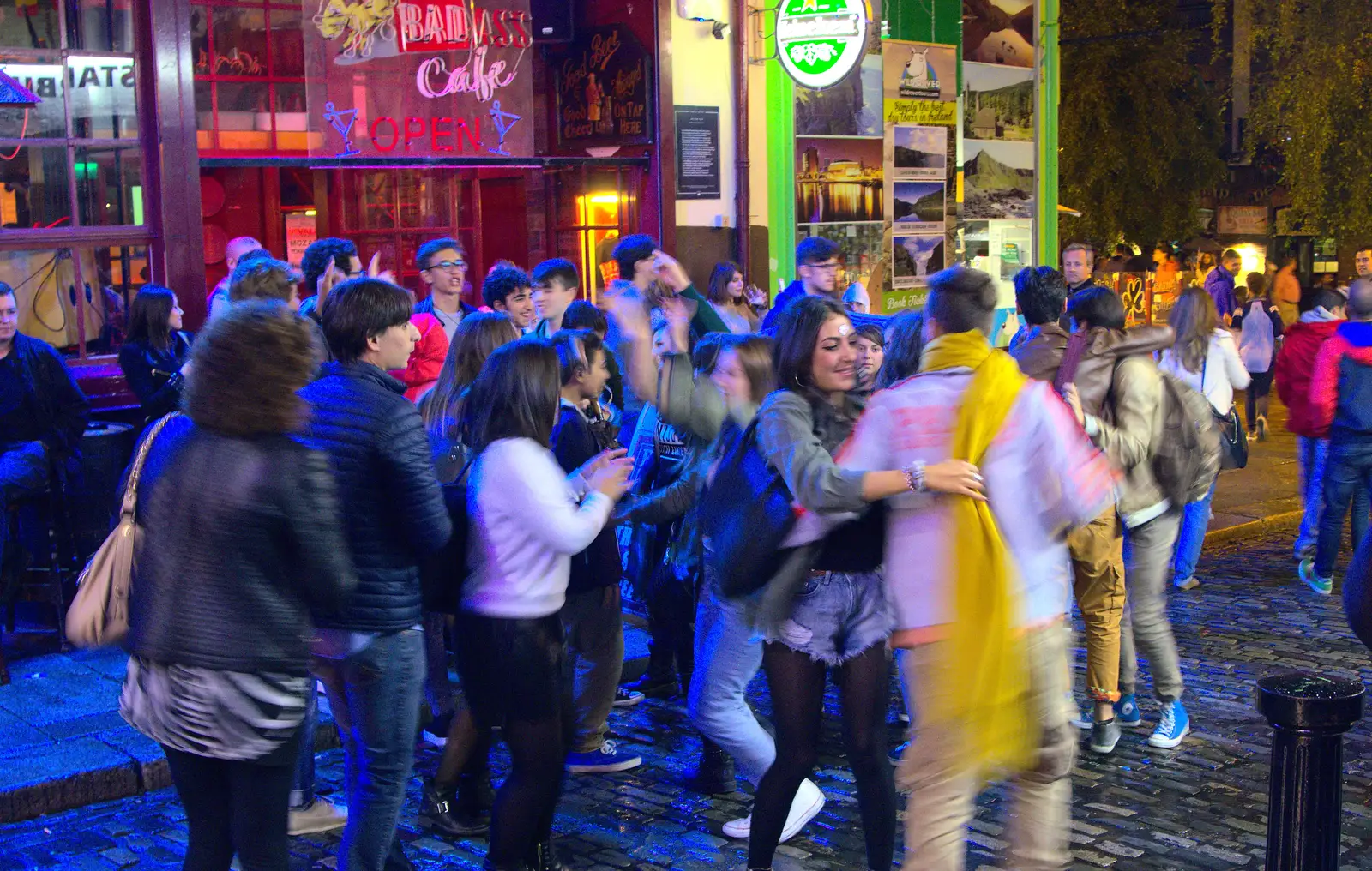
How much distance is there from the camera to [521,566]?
4.34 meters

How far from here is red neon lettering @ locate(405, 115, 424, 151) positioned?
10375 mm

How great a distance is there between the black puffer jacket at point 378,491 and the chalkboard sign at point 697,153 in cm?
814

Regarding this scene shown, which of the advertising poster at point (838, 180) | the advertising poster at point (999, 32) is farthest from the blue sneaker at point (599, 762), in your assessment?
the advertising poster at point (999, 32)

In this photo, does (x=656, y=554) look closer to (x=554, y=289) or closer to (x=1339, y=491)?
(x=554, y=289)

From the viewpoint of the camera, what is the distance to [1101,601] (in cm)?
600

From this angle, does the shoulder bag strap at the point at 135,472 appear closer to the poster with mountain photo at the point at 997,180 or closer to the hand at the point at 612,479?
the hand at the point at 612,479

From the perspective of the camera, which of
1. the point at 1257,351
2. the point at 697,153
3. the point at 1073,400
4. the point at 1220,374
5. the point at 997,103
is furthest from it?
the point at 1257,351

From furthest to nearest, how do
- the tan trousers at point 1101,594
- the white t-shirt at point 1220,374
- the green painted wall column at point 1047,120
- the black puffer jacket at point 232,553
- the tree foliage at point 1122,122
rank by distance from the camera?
the tree foliage at point 1122,122, the green painted wall column at point 1047,120, the white t-shirt at point 1220,374, the tan trousers at point 1101,594, the black puffer jacket at point 232,553

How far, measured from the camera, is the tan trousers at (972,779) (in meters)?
3.75

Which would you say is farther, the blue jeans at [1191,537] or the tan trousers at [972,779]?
the blue jeans at [1191,537]

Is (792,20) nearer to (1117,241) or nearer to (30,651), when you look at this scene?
(30,651)

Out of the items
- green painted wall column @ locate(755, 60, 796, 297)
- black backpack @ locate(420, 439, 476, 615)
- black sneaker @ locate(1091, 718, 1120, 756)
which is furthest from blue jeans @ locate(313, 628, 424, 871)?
green painted wall column @ locate(755, 60, 796, 297)

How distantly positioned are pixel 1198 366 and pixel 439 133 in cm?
549

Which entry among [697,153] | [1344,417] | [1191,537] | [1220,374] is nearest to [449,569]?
[1220,374]
